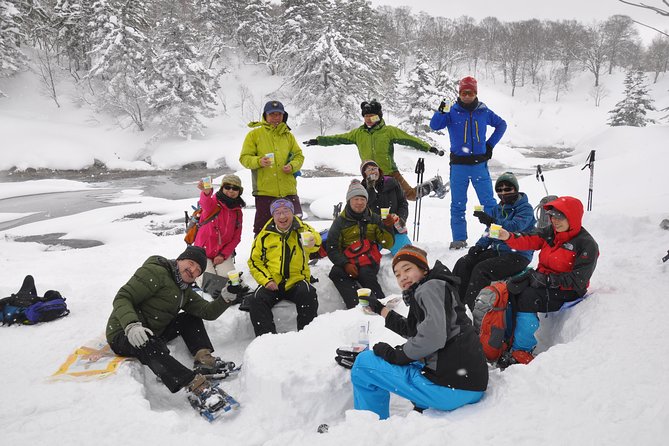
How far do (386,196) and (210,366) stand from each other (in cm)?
317

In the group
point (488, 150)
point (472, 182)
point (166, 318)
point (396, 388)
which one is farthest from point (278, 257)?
point (488, 150)

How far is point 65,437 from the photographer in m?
2.61

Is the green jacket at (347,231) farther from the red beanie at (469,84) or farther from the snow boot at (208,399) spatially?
the snow boot at (208,399)

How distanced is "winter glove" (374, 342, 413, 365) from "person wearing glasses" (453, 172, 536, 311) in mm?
1757

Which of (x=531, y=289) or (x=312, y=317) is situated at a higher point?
(x=531, y=289)

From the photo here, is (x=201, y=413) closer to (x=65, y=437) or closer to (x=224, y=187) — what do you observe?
(x=65, y=437)

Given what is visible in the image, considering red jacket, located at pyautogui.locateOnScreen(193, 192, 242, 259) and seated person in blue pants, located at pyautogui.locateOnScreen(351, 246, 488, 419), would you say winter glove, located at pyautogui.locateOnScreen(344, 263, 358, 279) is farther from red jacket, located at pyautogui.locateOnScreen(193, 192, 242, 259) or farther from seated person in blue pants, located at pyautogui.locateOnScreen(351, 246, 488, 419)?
seated person in blue pants, located at pyautogui.locateOnScreen(351, 246, 488, 419)

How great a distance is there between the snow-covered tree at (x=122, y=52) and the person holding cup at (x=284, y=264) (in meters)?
25.0

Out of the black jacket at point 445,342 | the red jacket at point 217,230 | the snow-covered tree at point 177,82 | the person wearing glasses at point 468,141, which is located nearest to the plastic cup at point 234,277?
the red jacket at point 217,230

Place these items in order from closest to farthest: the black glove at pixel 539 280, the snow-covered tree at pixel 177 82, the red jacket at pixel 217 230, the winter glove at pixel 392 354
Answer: the winter glove at pixel 392 354
the black glove at pixel 539 280
the red jacket at pixel 217 230
the snow-covered tree at pixel 177 82

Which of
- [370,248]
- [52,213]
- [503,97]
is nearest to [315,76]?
[52,213]

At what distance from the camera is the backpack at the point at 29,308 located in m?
4.29

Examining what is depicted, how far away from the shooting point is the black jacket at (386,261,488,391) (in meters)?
2.57

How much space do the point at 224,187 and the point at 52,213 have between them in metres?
11.7
